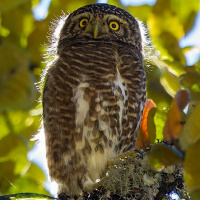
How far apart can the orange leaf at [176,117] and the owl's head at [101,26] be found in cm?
186

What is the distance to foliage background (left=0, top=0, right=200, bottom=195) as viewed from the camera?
305cm

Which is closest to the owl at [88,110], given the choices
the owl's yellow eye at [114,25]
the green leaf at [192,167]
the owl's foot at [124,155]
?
the owl's foot at [124,155]

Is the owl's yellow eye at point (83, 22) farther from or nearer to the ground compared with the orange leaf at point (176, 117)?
farther from the ground

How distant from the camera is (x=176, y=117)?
194 cm

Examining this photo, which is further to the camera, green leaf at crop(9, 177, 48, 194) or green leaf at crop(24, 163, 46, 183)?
green leaf at crop(24, 163, 46, 183)

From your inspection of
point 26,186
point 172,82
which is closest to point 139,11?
point 172,82

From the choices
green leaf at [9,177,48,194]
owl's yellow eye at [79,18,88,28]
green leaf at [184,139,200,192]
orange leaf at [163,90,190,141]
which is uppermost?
owl's yellow eye at [79,18,88,28]

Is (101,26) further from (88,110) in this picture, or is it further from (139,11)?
(88,110)

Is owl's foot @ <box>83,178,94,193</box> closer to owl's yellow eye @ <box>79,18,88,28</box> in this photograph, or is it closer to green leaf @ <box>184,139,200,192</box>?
green leaf @ <box>184,139,200,192</box>

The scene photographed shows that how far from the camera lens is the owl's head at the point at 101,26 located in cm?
378

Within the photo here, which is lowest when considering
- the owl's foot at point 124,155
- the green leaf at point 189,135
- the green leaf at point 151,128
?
the green leaf at point 189,135

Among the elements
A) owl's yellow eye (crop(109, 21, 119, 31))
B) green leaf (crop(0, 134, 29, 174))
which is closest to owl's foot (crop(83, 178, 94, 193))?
green leaf (crop(0, 134, 29, 174))

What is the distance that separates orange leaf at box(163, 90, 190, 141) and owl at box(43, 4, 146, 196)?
104cm

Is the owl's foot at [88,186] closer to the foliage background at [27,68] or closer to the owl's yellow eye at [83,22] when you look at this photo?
the foliage background at [27,68]
